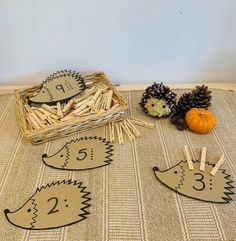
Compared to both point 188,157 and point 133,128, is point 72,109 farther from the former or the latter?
point 188,157

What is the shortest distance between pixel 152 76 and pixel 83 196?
509 millimetres

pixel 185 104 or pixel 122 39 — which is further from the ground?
pixel 122 39

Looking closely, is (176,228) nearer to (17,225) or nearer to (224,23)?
(17,225)

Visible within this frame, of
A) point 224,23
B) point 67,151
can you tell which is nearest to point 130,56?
point 224,23

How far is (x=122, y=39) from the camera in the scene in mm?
856

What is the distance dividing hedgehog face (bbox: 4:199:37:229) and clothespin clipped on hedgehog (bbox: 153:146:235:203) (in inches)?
9.7

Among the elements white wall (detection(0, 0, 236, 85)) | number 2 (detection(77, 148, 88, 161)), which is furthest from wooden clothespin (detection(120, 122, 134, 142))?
white wall (detection(0, 0, 236, 85))

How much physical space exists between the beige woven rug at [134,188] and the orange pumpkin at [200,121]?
0.06 feet

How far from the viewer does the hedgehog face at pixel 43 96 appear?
0.75m

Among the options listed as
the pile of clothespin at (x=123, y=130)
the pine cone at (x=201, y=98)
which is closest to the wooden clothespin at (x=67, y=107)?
the pile of clothespin at (x=123, y=130)

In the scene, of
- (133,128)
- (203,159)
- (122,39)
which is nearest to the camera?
(203,159)

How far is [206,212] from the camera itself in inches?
20.1

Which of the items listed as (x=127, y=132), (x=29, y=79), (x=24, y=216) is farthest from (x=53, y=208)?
(x=29, y=79)

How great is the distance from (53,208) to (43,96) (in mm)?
340
